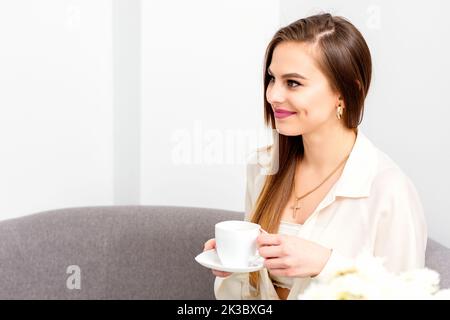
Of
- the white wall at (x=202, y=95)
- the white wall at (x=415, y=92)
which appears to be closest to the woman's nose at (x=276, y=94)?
the white wall at (x=415, y=92)

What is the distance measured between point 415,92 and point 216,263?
2.80ft

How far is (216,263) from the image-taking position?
111 cm

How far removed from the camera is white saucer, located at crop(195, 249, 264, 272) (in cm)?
106

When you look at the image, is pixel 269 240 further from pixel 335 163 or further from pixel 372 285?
pixel 372 285

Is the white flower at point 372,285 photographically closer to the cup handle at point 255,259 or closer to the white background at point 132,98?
the cup handle at point 255,259

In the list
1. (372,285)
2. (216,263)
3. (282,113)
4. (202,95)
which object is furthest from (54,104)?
(372,285)

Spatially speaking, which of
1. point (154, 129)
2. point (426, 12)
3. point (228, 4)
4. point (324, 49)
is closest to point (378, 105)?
point (426, 12)

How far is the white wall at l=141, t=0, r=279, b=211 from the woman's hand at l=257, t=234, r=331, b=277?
3.12 feet

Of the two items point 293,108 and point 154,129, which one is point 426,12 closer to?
point 293,108

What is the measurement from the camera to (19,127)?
192 centimetres

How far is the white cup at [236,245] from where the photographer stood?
1056 mm

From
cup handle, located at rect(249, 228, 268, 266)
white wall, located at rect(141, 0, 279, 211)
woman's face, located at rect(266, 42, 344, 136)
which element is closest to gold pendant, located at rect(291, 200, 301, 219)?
woman's face, located at rect(266, 42, 344, 136)

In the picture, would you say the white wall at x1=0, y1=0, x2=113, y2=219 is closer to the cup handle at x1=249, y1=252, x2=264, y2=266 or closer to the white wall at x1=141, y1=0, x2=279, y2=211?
the white wall at x1=141, y1=0, x2=279, y2=211

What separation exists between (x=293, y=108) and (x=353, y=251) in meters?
0.37
